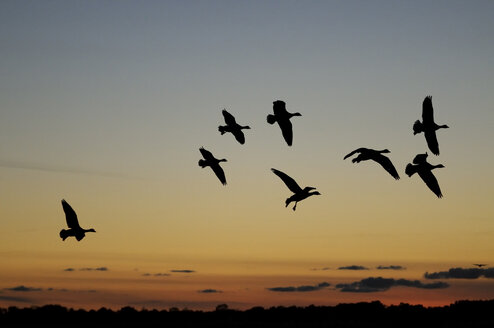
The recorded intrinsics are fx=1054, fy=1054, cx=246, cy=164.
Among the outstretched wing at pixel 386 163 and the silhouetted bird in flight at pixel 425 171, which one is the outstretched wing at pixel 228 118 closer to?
the outstretched wing at pixel 386 163

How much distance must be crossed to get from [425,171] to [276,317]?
1060 cm

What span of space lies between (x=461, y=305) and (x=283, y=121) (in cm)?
1256

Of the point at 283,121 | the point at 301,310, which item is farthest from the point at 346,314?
the point at 283,121

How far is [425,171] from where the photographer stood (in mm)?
51906

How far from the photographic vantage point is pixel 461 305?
50.6 metres

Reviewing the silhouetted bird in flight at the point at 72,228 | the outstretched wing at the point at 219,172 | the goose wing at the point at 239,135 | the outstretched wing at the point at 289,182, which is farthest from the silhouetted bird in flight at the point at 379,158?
the silhouetted bird in flight at the point at 72,228

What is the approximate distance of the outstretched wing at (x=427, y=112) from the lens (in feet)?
168

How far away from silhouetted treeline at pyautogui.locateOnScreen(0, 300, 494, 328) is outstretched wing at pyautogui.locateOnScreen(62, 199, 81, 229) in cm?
470

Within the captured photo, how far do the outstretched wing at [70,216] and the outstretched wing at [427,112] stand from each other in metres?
17.6

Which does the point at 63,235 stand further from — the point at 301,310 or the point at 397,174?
the point at 397,174

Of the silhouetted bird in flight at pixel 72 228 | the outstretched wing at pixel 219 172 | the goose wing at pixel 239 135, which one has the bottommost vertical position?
the silhouetted bird in flight at pixel 72 228

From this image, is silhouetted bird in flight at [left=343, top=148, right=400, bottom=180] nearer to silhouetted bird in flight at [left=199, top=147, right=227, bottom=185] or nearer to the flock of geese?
the flock of geese

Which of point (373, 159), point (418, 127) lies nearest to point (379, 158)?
point (373, 159)

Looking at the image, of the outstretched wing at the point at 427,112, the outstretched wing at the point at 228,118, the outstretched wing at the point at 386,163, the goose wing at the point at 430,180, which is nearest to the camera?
the outstretched wing at the point at 427,112
